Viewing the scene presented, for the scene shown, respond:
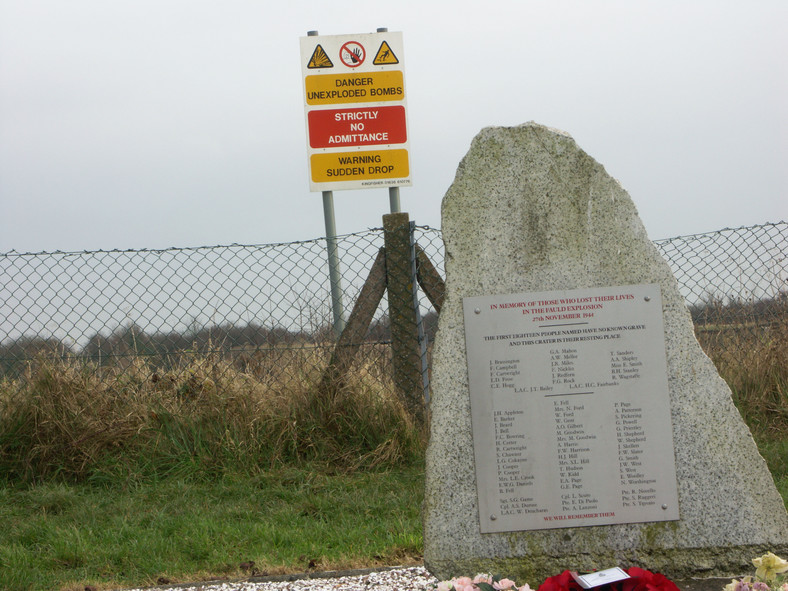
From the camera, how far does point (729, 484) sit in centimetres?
311

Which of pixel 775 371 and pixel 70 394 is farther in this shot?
pixel 775 371

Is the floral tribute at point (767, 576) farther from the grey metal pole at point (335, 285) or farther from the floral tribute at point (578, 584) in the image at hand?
the grey metal pole at point (335, 285)

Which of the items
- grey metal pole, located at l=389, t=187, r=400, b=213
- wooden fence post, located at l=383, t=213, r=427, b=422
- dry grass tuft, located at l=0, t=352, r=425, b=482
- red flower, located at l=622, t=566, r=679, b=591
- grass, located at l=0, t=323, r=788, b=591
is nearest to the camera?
red flower, located at l=622, t=566, r=679, b=591

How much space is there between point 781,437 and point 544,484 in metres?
3.23

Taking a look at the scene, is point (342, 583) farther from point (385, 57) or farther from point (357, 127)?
point (385, 57)

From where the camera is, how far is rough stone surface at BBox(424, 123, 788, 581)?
309 centimetres

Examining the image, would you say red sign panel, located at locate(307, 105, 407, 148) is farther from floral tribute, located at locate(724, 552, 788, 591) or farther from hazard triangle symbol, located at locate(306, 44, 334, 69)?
floral tribute, located at locate(724, 552, 788, 591)

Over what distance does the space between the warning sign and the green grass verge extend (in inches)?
135

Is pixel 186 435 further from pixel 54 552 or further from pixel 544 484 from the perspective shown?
pixel 544 484

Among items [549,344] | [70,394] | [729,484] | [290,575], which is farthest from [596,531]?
[70,394]

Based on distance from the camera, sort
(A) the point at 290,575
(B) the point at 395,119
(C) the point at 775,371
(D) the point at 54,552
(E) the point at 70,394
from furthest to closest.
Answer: (B) the point at 395,119, (C) the point at 775,371, (E) the point at 70,394, (D) the point at 54,552, (A) the point at 290,575

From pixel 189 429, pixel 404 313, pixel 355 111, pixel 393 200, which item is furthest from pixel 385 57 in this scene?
pixel 189 429

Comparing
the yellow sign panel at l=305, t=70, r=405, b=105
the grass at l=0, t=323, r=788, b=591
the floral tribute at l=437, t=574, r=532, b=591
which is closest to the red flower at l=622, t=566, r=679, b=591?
the floral tribute at l=437, t=574, r=532, b=591

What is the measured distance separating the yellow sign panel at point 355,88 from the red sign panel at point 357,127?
10 centimetres
